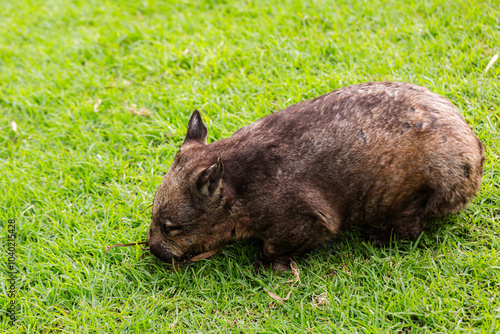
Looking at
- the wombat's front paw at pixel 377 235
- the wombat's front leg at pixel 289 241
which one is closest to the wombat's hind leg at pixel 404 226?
the wombat's front paw at pixel 377 235

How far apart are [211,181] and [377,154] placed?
127cm

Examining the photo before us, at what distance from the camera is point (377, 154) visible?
365 centimetres

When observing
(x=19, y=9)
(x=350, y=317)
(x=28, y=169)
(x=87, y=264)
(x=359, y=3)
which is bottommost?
A: (x=350, y=317)

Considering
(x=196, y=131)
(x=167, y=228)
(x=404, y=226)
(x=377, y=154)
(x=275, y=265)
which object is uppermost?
(x=196, y=131)

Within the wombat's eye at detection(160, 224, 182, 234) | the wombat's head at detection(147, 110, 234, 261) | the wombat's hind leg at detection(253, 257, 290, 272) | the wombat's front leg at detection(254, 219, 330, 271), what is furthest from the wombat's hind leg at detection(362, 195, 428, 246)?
the wombat's eye at detection(160, 224, 182, 234)

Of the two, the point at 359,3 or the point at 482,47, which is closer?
the point at 482,47

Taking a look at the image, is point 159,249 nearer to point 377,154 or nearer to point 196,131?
point 196,131

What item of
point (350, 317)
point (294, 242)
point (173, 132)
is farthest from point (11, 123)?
point (350, 317)

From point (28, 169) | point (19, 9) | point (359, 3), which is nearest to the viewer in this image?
point (28, 169)

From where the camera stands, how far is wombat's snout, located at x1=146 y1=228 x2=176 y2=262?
3.97 meters

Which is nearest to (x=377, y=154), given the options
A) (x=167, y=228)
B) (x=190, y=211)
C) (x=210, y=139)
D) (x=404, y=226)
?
(x=404, y=226)

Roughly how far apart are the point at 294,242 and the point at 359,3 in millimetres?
3993

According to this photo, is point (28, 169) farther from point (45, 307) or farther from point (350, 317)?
point (350, 317)

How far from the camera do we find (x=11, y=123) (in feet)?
19.0
